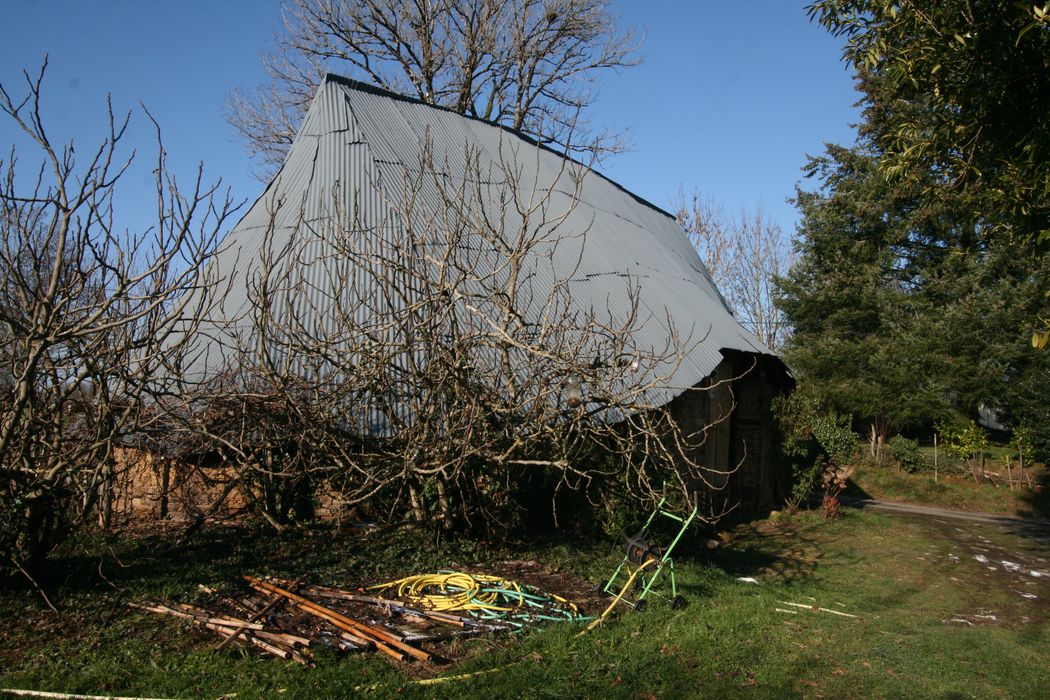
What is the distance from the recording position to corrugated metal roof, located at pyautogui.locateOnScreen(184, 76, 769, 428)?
28.1 feet

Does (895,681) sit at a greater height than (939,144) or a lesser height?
lesser

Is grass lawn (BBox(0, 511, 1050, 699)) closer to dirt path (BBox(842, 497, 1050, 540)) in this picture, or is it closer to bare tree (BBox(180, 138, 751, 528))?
bare tree (BBox(180, 138, 751, 528))

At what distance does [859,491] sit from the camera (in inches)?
815

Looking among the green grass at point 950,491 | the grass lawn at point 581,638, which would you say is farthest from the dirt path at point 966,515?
the grass lawn at point 581,638

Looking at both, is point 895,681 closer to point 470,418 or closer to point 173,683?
point 470,418

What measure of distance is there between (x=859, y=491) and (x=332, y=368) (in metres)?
17.0

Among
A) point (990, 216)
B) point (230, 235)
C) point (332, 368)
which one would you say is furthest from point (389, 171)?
point (990, 216)

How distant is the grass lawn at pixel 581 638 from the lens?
4.77 metres

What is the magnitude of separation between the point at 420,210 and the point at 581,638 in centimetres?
536

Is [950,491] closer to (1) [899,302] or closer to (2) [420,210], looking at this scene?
(1) [899,302]

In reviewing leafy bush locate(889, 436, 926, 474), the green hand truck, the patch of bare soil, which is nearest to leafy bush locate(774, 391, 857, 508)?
the patch of bare soil

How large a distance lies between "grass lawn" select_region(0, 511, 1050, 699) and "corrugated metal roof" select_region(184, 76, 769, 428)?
2067 millimetres

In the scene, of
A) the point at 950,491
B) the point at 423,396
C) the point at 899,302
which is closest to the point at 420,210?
the point at 423,396

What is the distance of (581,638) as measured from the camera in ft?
19.0
